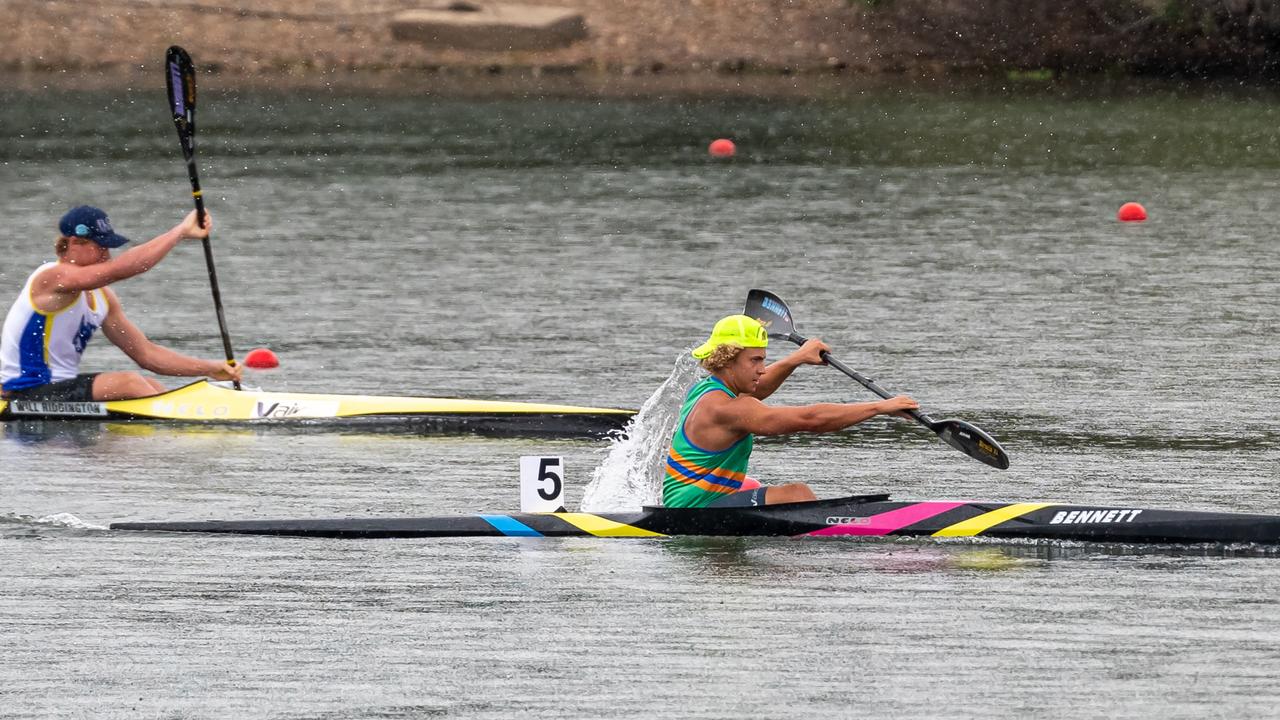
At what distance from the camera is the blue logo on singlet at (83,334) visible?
1522 centimetres

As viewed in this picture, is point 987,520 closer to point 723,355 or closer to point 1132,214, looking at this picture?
point 723,355

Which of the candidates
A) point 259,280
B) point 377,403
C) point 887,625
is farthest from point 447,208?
point 887,625

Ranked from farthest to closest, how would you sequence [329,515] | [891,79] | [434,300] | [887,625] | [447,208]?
1. [891,79]
2. [447,208]
3. [434,300]
4. [329,515]
5. [887,625]

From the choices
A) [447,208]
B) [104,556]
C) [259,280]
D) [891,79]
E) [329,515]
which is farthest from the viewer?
[891,79]

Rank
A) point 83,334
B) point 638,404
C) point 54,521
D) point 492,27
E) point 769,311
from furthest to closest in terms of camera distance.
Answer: point 492,27 < point 638,404 < point 83,334 < point 769,311 < point 54,521

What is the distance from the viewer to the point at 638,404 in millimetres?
15414

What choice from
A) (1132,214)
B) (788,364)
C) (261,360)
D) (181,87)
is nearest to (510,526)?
(788,364)

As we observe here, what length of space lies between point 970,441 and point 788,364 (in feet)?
3.74

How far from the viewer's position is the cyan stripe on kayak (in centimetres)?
1145

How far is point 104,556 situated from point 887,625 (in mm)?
4147

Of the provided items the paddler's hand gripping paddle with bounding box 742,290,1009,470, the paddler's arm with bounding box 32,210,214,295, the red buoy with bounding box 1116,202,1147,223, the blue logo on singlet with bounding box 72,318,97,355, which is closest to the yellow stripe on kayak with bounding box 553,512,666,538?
the paddler's hand gripping paddle with bounding box 742,290,1009,470

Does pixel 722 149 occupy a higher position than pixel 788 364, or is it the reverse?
pixel 788 364

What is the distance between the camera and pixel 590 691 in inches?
352

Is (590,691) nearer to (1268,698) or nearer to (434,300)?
(1268,698)
